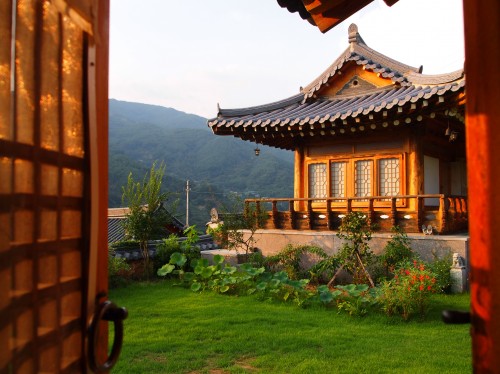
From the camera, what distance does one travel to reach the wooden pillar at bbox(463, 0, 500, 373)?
1268 millimetres

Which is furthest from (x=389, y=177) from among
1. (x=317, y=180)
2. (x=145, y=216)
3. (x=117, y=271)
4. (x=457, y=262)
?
(x=117, y=271)

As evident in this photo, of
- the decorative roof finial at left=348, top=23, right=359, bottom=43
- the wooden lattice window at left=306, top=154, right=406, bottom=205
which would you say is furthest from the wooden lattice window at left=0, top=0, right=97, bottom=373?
the decorative roof finial at left=348, top=23, right=359, bottom=43

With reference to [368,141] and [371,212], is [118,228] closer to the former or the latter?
[368,141]

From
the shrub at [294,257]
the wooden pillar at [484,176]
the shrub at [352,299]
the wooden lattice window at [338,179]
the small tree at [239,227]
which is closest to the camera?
the wooden pillar at [484,176]

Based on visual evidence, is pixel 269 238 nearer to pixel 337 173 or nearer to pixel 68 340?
pixel 337 173

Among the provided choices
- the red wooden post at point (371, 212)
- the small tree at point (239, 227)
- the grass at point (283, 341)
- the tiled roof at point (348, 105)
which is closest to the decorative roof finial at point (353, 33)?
the tiled roof at point (348, 105)

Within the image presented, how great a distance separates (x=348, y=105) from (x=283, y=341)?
679 centimetres

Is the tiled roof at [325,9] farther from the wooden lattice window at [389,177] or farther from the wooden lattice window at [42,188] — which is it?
the wooden lattice window at [389,177]

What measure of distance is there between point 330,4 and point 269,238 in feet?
26.9

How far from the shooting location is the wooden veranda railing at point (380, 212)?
29.7ft

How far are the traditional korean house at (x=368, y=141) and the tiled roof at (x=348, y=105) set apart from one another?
0.03m

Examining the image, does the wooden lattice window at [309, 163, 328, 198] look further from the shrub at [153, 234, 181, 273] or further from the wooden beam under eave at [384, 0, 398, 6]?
the wooden beam under eave at [384, 0, 398, 6]

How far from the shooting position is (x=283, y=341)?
17.5ft

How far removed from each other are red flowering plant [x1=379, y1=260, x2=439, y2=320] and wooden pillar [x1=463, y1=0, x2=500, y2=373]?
17.8 ft
